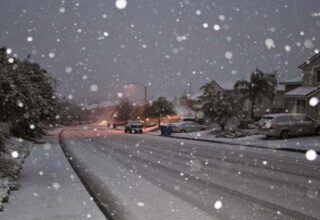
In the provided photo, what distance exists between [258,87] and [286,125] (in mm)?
34631

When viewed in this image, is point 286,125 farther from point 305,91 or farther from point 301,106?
point 301,106

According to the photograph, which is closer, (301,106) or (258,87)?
(301,106)

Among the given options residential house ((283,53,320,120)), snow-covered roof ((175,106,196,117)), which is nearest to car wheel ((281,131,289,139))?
residential house ((283,53,320,120))

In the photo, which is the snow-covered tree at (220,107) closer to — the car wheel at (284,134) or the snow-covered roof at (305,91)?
the snow-covered roof at (305,91)

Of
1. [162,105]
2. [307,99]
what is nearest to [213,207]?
[307,99]

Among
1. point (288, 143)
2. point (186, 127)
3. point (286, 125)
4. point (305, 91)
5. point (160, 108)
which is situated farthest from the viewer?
point (160, 108)

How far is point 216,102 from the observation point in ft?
139

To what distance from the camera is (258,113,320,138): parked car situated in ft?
100

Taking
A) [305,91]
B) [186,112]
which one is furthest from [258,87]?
[186,112]

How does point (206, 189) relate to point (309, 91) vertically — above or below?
below

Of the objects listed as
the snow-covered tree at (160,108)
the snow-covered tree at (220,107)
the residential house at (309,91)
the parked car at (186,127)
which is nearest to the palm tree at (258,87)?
the snow-covered tree at (160,108)

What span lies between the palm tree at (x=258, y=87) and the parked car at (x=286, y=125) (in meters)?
32.8

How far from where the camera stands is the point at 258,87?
64.6m

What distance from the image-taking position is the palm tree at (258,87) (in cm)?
6462
